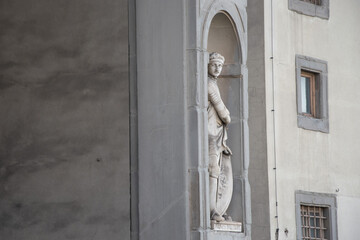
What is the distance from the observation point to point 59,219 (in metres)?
16.3

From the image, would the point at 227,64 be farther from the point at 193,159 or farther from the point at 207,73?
the point at 193,159

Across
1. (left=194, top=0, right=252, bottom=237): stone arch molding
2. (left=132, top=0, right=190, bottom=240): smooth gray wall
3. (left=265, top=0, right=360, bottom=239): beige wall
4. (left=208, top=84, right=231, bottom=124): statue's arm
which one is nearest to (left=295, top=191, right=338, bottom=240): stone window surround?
(left=265, top=0, right=360, bottom=239): beige wall

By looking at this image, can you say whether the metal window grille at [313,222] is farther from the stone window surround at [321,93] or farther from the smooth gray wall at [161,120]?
the smooth gray wall at [161,120]

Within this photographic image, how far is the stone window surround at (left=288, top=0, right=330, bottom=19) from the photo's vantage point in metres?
24.7

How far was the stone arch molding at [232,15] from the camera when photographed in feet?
55.3

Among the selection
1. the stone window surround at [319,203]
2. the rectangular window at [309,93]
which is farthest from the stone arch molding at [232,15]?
the rectangular window at [309,93]

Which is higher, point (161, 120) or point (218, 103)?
point (218, 103)

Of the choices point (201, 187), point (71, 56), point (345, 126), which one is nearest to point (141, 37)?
point (71, 56)

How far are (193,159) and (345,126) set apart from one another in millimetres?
9801

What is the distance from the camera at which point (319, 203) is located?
24.7 metres

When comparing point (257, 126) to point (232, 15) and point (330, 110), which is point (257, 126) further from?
point (232, 15)

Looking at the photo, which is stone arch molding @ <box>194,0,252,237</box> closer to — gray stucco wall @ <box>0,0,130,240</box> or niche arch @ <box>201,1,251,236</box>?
→ niche arch @ <box>201,1,251,236</box>

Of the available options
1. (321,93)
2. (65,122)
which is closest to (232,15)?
(65,122)

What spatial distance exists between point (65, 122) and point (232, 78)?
2.39 meters
